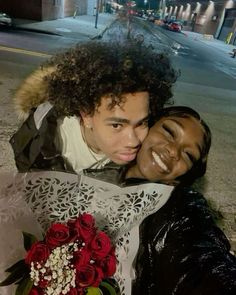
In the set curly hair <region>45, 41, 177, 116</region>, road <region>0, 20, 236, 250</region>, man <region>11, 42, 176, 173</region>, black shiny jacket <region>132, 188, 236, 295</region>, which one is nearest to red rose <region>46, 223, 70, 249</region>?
black shiny jacket <region>132, 188, 236, 295</region>

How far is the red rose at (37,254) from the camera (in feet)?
3.61

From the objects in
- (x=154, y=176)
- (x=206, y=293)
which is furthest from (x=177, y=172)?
(x=206, y=293)

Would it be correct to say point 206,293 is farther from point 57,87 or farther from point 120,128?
point 57,87

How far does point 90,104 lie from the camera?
1.70m

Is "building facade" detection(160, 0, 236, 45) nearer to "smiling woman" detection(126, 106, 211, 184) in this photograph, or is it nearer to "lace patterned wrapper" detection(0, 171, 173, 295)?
"smiling woman" detection(126, 106, 211, 184)

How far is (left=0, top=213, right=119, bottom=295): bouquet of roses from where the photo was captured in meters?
1.10

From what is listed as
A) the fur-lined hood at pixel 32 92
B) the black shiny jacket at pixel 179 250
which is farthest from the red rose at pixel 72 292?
→ the fur-lined hood at pixel 32 92

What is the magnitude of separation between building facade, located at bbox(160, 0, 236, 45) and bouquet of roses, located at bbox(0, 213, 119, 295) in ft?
125

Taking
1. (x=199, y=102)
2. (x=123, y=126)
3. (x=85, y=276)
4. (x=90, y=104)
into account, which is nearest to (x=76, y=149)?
(x=90, y=104)

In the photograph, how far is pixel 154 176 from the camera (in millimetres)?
1632

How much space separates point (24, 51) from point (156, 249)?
914 centimetres

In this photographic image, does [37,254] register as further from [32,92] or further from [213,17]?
[213,17]

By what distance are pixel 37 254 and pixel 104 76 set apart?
0.97 meters

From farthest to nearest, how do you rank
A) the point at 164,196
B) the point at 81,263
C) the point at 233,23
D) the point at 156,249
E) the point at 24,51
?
1. the point at 233,23
2. the point at 24,51
3. the point at 156,249
4. the point at 164,196
5. the point at 81,263
